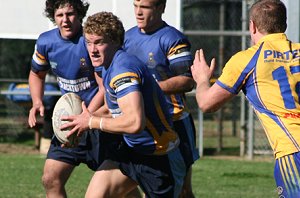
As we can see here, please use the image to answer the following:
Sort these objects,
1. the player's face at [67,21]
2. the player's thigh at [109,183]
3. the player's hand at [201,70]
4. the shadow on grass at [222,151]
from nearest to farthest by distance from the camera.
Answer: the player's hand at [201,70] → the player's thigh at [109,183] → the player's face at [67,21] → the shadow on grass at [222,151]

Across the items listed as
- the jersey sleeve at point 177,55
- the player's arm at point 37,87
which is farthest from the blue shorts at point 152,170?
the player's arm at point 37,87

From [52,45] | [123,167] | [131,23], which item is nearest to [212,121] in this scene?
[131,23]

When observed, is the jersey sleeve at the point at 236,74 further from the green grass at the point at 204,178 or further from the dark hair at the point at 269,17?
the green grass at the point at 204,178

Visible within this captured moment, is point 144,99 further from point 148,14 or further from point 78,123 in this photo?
point 148,14

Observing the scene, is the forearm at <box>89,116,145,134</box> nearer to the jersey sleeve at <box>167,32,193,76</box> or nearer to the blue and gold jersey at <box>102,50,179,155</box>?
the blue and gold jersey at <box>102,50,179,155</box>

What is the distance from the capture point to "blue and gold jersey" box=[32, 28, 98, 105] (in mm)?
7219

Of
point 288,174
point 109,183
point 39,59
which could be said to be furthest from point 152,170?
point 39,59

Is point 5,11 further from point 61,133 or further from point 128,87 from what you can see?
point 128,87

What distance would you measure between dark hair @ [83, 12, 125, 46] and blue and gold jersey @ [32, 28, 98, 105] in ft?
4.52

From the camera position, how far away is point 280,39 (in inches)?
211

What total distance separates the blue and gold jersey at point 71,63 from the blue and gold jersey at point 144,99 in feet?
3.90

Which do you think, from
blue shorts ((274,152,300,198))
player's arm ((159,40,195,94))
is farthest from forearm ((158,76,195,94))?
blue shorts ((274,152,300,198))

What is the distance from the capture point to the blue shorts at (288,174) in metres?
5.26

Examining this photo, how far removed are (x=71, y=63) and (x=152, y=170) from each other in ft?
4.92
